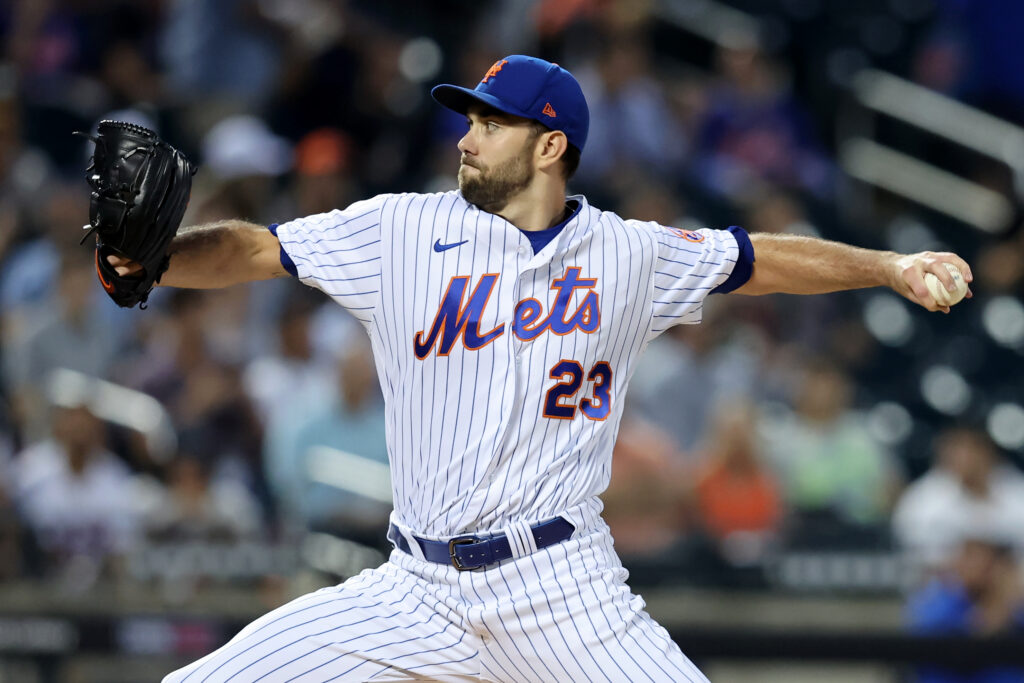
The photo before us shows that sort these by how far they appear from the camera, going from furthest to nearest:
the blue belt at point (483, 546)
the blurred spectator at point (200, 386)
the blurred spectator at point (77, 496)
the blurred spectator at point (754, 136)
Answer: the blurred spectator at point (754, 136) < the blurred spectator at point (200, 386) < the blurred spectator at point (77, 496) < the blue belt at point (483, 546)

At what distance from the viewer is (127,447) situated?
276 inches

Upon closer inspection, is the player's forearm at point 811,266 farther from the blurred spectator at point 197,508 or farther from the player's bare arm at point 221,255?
the blurred spectator at point 197,508

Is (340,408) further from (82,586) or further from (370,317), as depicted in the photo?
(370,317)

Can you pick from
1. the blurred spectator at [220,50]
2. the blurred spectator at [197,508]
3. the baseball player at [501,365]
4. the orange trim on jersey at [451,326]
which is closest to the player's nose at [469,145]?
the baseball player at [501,365]

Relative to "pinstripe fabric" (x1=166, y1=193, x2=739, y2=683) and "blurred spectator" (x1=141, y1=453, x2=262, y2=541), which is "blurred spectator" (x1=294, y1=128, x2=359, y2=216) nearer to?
"blurred spectator" (x1=141, y1=453, x2=262, y2=541)

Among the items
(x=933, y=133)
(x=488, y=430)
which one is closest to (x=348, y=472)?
(x=488, y=430)

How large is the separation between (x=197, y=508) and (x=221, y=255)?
308 cm

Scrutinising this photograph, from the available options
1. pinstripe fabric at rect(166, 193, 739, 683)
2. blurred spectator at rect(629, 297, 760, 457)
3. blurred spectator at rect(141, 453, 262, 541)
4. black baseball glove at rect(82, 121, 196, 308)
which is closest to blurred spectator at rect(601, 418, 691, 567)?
blurred spectator at rect(629, 297, 760, 457)

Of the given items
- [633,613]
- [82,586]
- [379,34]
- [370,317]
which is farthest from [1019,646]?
[379,34]

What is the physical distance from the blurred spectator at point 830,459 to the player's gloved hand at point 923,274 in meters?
3.57

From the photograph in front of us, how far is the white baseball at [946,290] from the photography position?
3.37 meters

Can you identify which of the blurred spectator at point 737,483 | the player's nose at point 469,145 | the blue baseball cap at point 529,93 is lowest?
the blurred spectator at point 737,483

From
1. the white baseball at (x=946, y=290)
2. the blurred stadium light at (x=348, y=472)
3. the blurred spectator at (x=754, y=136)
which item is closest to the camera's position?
the white baseball at (x=946, y=290)

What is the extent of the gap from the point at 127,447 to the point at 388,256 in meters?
3.76
